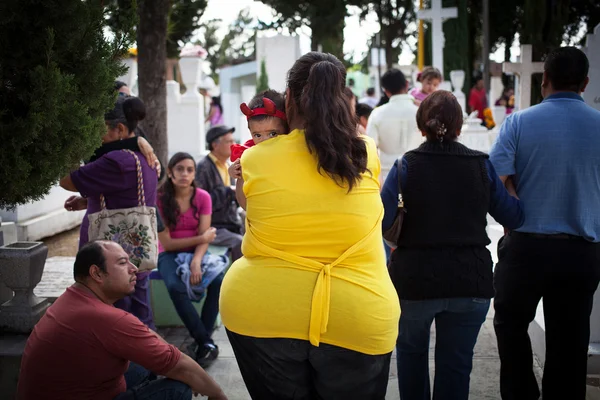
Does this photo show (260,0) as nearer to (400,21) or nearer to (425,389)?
(400,21)

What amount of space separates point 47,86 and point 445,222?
1869 millimetres

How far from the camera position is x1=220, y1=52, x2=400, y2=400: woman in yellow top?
253 cm

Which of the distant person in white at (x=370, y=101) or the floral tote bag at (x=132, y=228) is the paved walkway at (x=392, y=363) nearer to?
the floral tote bag at (x=132, y=228)

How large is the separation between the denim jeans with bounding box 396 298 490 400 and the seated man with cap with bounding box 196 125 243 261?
2.75 m

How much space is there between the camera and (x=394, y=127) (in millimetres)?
6270

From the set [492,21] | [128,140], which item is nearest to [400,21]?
[492,21]

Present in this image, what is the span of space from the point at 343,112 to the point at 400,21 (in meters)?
32.6

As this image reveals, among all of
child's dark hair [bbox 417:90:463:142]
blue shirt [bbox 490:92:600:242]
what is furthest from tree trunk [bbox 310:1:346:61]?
child's dark hair [bbox 417:90:463:142]

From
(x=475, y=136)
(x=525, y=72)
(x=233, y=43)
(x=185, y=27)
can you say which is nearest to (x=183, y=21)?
(x=185, y=27)

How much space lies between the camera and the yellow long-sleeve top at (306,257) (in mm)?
2533

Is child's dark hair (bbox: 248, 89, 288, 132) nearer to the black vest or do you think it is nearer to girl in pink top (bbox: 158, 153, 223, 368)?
the black vest

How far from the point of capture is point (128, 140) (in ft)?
14.6

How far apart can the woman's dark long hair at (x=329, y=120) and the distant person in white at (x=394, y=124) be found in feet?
12.1

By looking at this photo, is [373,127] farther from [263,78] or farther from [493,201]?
[263,78]
